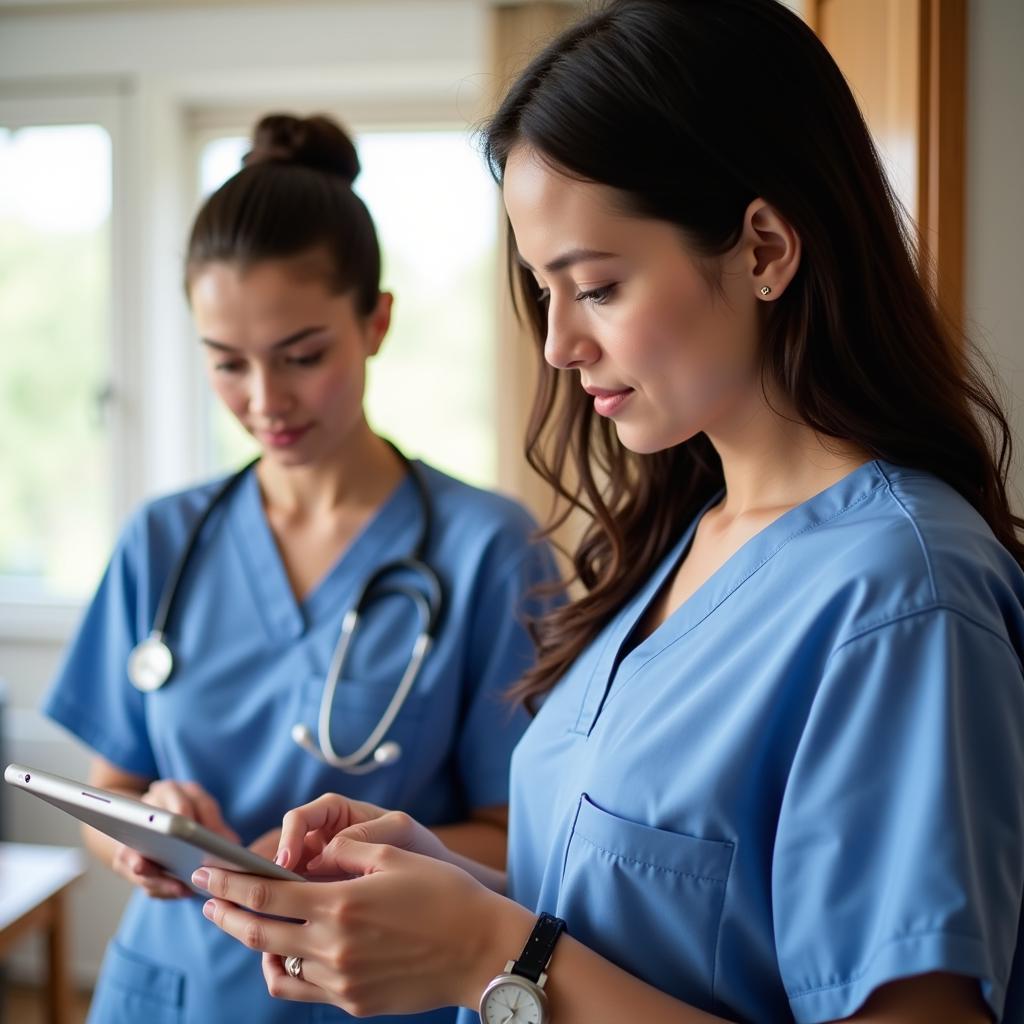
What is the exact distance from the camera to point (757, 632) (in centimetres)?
82

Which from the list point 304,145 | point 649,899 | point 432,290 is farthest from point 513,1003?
point 432,290

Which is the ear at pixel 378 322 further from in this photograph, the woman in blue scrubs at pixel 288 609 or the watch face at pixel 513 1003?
the watch face at pixel 513 1003

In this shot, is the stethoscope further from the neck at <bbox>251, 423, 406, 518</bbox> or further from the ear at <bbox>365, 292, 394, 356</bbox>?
the ear at <bbox>365, 292, 394, 356</bbox>

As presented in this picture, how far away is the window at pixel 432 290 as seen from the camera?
3.19 m

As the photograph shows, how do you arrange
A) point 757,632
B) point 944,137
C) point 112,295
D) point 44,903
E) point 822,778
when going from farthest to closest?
point 112,295 < point 44,903 < point 944,137 < point 757,632 < point 822,778

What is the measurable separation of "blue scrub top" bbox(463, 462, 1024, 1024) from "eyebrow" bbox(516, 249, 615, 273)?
254mm

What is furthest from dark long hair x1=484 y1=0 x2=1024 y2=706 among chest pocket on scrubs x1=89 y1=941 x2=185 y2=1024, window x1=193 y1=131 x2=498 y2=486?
window x1=193 y1=131 x2=498 y2=486

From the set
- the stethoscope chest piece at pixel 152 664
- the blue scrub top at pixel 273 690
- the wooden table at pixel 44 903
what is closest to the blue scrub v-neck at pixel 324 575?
the blue scrub top at pixel 273 690

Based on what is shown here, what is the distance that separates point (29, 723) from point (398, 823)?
95.6 inches

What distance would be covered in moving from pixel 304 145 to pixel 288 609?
635mm

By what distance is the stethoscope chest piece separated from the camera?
4.74 feet

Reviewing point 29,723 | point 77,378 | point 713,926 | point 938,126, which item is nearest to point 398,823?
point 713,926

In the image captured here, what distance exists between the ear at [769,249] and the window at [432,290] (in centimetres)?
232

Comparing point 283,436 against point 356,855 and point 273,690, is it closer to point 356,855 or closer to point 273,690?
point 273,690
